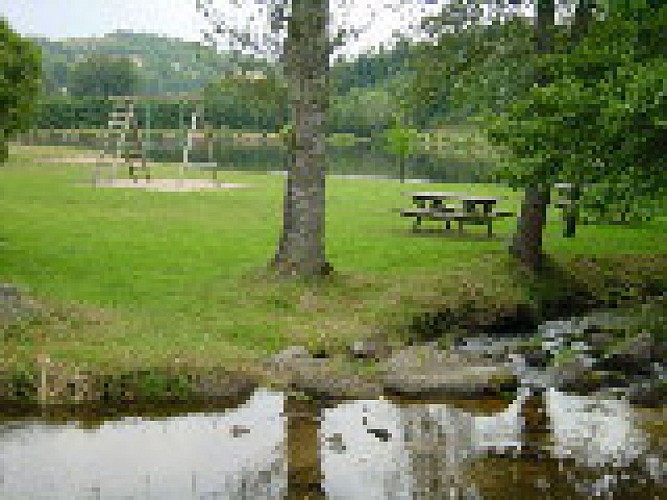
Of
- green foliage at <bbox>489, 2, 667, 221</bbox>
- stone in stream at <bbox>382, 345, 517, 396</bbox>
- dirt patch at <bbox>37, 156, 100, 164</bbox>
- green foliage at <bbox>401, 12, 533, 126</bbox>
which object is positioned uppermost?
green foliage at <bbox>401, 12, 533, 126</bbox>

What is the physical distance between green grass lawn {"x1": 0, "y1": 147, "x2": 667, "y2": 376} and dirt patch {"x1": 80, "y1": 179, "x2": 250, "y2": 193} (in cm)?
338

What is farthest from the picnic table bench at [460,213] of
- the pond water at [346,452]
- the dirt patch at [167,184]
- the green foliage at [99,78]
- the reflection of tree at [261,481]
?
the green foliage at [99,78]

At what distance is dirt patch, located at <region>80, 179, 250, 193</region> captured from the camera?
38469mm

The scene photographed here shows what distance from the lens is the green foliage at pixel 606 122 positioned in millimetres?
13539

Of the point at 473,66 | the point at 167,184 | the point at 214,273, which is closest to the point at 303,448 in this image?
the point at 214,273

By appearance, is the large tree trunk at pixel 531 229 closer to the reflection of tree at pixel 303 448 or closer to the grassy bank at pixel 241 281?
the grassy bank at pixel 241 281

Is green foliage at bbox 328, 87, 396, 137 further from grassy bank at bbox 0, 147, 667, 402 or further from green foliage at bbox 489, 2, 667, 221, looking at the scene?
green foliage at bbox 489, 2, 667, 221

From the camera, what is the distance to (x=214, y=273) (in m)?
20.0

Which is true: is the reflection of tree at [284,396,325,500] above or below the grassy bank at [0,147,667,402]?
below

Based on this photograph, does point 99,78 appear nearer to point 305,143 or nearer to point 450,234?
point 450,234

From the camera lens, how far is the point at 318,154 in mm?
18469

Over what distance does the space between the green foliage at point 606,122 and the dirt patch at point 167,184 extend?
24.2 m

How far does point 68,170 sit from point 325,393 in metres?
36.3

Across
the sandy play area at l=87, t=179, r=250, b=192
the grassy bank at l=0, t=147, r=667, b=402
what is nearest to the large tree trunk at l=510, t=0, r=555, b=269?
the grassy bank at l=0, t=147, r=667, b=402
